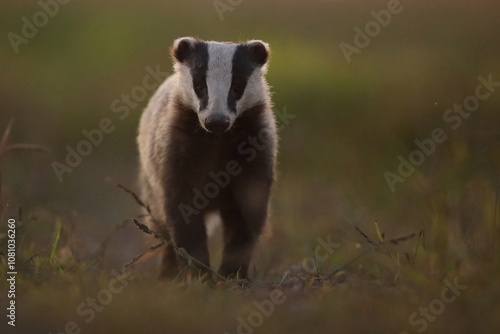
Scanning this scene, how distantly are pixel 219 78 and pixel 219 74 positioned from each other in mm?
28

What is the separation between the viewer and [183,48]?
154 inches

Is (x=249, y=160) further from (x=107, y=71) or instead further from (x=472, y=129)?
(x=107, y=71)

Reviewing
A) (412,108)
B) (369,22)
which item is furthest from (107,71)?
(412,108)

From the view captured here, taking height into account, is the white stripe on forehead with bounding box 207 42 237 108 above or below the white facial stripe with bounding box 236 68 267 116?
above

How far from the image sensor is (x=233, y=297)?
2.67 metres

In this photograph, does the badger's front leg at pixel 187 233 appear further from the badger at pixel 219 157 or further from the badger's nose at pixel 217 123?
the badger's nose at pixel 217 123

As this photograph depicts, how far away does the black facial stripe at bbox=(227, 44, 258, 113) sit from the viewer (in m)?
3.62

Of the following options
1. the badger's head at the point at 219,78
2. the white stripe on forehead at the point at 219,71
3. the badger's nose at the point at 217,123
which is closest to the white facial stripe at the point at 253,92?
the badger's head at the point at 219,78

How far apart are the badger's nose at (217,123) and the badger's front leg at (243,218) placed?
38 cm

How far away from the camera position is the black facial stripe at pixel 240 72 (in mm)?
3615

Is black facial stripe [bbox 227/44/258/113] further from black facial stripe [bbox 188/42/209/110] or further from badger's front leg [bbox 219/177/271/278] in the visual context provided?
badger's front leg [bbox 219/177/271/278]

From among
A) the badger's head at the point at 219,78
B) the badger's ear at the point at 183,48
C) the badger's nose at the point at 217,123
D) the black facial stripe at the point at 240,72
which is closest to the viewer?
the badger's nose at the point at 217,123

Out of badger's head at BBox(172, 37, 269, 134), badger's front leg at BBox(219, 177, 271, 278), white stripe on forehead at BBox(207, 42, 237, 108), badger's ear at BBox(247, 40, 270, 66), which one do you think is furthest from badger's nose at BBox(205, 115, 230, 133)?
badger's ear at BBox(247, 40, 270, 66)

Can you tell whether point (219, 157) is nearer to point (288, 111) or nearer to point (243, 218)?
point (243, 218)
